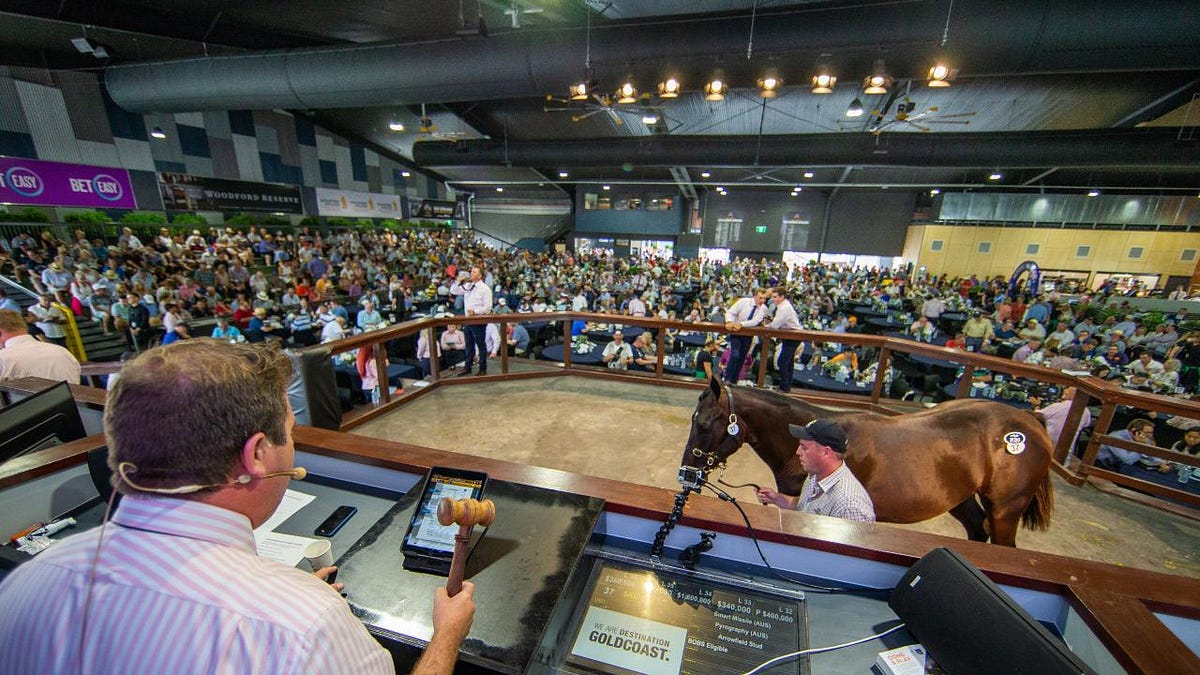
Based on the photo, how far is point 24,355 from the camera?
10.3ft

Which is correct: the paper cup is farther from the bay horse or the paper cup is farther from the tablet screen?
the bay horse

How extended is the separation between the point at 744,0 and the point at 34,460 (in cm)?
976

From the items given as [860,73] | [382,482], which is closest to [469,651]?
[382,482]

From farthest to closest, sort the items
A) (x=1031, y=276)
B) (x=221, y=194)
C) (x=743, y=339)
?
1. (x=1031, y=276)
2. (x=221, y=194)
3. (x=743, y=339)

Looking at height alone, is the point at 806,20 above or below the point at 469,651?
above

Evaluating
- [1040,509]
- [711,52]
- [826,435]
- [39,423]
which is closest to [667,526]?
[826,435]

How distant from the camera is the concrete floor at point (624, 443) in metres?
3.03

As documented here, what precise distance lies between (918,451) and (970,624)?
1.82 meters

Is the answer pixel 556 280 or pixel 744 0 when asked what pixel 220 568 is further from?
pixel 556 280

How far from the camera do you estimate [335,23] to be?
9.62m

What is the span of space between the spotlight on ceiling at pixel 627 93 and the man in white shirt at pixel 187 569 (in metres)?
8.11

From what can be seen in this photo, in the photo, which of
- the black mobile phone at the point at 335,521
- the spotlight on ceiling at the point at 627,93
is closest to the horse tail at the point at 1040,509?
the black mobile phone at the point at 335,521

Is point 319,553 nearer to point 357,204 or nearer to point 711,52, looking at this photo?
point 711,52

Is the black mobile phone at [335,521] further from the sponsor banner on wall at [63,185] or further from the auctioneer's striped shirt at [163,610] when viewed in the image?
the sponsor banner on wall at [63,185]
